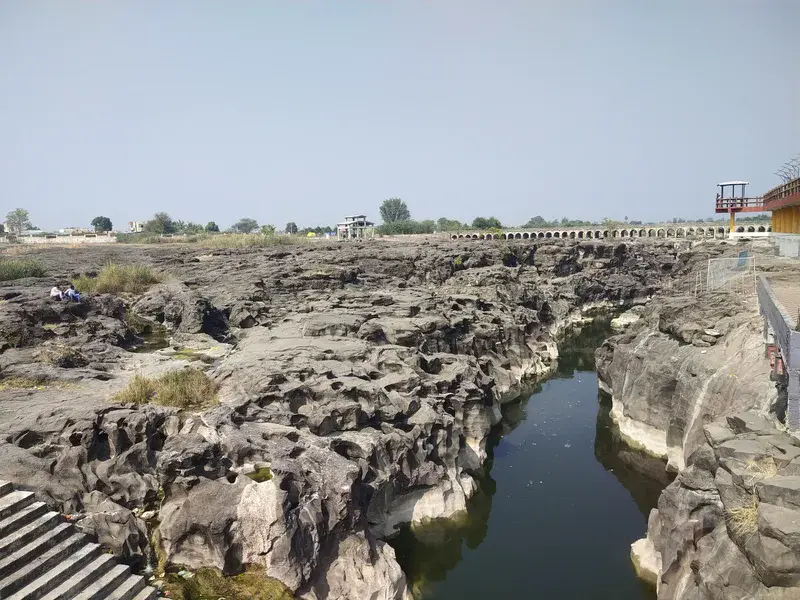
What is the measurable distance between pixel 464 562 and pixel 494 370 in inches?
585

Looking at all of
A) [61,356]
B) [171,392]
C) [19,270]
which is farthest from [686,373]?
[19,270]

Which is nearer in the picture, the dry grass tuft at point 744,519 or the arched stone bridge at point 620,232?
the dry grass tuft at point 744,519

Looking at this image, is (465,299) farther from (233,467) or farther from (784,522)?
(784,522)

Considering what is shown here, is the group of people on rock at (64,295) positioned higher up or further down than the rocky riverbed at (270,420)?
higher up

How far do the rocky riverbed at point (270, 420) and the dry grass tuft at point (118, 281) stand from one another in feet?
3.59

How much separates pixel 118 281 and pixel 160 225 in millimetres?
100545

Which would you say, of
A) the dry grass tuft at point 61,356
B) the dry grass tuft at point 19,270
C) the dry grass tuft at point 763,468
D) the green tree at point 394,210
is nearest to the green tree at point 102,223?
the green tree at point 394,210

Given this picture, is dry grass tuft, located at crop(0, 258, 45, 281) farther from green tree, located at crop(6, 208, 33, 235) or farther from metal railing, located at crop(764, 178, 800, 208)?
green tree, located at crop(6, 208, 33, 235)

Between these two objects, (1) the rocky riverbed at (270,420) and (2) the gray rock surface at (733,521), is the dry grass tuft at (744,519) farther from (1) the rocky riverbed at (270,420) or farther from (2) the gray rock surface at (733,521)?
(1) the rocky riverbed at (270,420)

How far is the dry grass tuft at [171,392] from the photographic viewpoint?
53.3ft

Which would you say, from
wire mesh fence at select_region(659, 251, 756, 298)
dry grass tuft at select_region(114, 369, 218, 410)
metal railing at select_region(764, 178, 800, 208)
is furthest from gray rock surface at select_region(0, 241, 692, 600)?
metal railing at select_region(764, 178, 800, 208)

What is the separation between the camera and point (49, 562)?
10961mm

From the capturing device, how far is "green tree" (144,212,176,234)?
127938 millimetres

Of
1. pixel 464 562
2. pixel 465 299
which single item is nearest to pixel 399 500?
pixel 464 562
